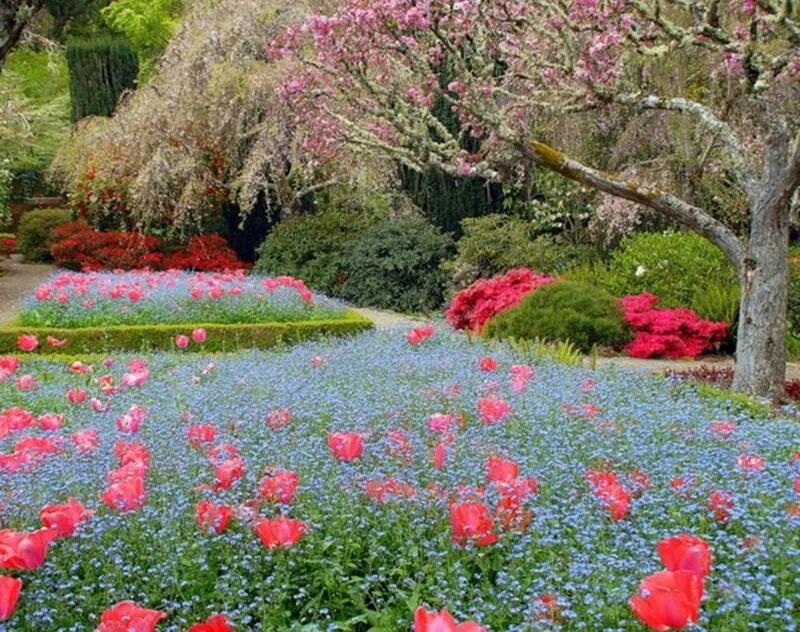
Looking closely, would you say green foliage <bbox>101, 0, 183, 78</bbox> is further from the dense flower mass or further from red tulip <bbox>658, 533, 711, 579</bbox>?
red tulip <bbox>658, 533, 711, 579</bbox>

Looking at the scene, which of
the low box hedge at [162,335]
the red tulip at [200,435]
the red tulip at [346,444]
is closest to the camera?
the red tulip at [346,444]

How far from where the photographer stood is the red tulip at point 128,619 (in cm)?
174

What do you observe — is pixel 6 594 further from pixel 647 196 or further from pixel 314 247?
pixel 314 247

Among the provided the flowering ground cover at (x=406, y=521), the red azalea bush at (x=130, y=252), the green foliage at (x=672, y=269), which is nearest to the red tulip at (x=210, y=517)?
the flowering ground cover at (x=406, y=521)

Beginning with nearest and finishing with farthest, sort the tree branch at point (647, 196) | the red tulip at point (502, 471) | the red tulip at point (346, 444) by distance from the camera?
the red tulip at point (502, 471) → the red tulip at point (346, 444) → the tree branch at point (647, 196)

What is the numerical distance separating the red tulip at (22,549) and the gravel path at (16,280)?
10.5 meters

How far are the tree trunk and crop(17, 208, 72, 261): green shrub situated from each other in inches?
632

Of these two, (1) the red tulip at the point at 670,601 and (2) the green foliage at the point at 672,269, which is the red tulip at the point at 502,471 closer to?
(1) the red tulip at the point at 670,601

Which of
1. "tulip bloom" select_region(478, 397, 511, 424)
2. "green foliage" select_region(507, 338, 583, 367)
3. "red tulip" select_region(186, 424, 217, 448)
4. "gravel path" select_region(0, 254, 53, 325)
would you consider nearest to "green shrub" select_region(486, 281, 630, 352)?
"green foliage" select_region(507, 338, 583, 367)

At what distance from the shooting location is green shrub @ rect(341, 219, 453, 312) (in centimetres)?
1341

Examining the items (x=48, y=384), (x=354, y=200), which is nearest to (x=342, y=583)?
(x=48, y=384)

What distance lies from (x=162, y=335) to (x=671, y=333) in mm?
4916

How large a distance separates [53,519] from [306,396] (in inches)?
93.2

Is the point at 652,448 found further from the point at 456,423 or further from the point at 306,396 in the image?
the point at 306,396
